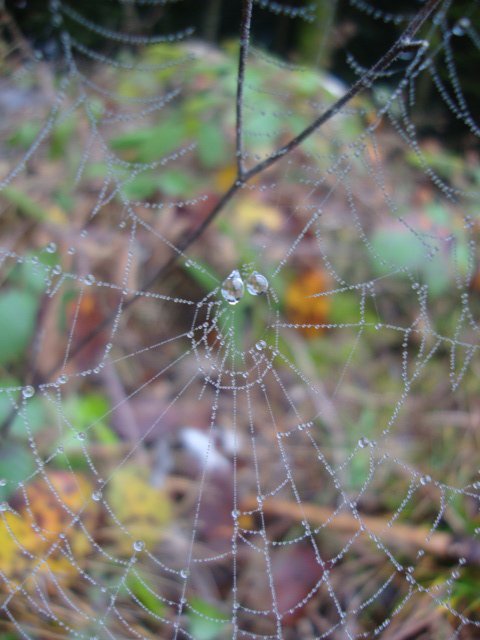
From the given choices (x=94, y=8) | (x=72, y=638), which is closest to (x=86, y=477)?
(x=72, y=638)

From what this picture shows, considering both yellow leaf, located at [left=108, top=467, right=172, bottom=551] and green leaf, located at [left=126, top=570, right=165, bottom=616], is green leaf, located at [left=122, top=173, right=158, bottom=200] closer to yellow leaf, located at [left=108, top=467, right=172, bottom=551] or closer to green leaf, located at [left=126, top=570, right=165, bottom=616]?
yellow leaf, located at [left=108, top=467, right=172, bottom=551]

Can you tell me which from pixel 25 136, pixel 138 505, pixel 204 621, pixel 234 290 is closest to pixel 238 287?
pixel 234 290

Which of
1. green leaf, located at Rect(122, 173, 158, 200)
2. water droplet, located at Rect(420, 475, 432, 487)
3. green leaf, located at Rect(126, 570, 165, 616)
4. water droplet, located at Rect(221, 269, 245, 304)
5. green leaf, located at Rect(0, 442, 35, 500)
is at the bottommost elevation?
green leaf, located at Rect(126, 570, 165, 616)

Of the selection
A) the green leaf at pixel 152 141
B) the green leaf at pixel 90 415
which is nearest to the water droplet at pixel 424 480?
the green leaf at pixel 90 415

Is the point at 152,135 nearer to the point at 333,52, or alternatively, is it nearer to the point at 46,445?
the point at 46,445

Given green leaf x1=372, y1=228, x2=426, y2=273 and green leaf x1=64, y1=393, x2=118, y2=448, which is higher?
green leaf x1=372, y1=228, x2=426, y2=273

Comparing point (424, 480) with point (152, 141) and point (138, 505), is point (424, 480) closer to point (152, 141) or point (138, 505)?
point (138, 505)

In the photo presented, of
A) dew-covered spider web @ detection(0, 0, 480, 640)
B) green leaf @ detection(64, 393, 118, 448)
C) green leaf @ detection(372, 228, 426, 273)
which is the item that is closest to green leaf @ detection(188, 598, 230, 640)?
dew-covered spider web @ detection(0, 0, 480, 640)

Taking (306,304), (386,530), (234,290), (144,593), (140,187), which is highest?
(234,290)
